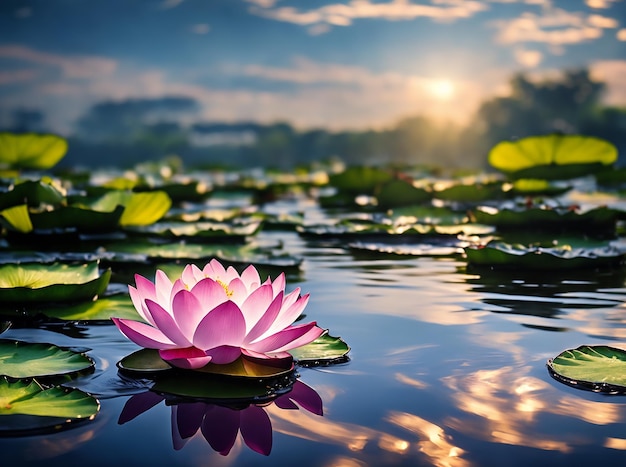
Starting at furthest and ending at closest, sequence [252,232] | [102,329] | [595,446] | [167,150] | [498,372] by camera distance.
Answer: [167,150] < [252,232] < [102,329] < [498,372] < [595,446]

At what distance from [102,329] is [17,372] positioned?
1.09 ft

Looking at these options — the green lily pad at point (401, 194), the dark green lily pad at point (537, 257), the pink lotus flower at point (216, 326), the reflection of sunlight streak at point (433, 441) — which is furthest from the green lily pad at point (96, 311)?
the green lily pad at point (401, 194)

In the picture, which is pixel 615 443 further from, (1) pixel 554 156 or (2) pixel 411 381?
(1) pixel 554 156

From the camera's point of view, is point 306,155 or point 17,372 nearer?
point 17,372

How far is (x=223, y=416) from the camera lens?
89 centimetres

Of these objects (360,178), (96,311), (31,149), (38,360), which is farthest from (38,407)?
(360,178)

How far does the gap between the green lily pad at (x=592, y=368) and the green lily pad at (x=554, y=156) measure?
2401 mm

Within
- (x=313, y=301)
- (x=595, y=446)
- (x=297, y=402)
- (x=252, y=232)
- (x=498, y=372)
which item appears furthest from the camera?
(x=252, y=232)

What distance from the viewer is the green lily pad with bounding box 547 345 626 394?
3.26 ft

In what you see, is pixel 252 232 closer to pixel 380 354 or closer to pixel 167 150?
pixel 380 354

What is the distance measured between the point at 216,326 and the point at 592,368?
→ 0.57 meters

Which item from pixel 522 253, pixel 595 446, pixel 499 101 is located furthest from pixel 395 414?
pixel 499 101

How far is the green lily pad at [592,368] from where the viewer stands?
99 centimetres

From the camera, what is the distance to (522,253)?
6.45ft
